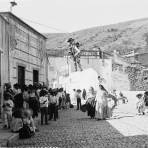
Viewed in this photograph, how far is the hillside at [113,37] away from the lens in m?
89.7

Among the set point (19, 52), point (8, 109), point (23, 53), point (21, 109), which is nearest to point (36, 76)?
point (23, 53)

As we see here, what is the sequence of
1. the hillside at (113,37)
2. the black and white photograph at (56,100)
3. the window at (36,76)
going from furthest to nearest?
the hillside at (113,37) < the window at (36,76) < the black and white photograph at (56,100)

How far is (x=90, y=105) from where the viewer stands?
58.5ft

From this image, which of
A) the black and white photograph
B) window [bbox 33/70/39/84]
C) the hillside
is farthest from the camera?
the hillside

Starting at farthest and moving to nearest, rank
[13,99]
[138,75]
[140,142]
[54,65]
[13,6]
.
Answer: [138,75]
[54,65]
[13,6]
[13,99]
[140,142]

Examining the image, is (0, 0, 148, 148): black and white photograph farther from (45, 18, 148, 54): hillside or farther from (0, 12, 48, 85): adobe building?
(45, 18, 148, 54): hillside

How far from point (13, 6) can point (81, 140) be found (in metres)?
11.5

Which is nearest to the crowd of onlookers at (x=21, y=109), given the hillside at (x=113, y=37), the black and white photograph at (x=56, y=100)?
the black and white photograph at (x=56, y=100)

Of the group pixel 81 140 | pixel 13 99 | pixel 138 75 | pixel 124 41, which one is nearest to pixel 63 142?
pixel 81 140

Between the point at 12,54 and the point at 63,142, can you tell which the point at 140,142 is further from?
the point at 12,54

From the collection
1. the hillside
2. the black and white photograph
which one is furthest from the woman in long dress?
the hillside

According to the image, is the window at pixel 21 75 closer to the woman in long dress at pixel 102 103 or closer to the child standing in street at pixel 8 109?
the woman in long dress at pixel 102 103

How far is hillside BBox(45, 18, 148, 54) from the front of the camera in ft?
294

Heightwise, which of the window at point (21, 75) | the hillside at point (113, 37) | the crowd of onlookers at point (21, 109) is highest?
the hillside at point (113, 37)
